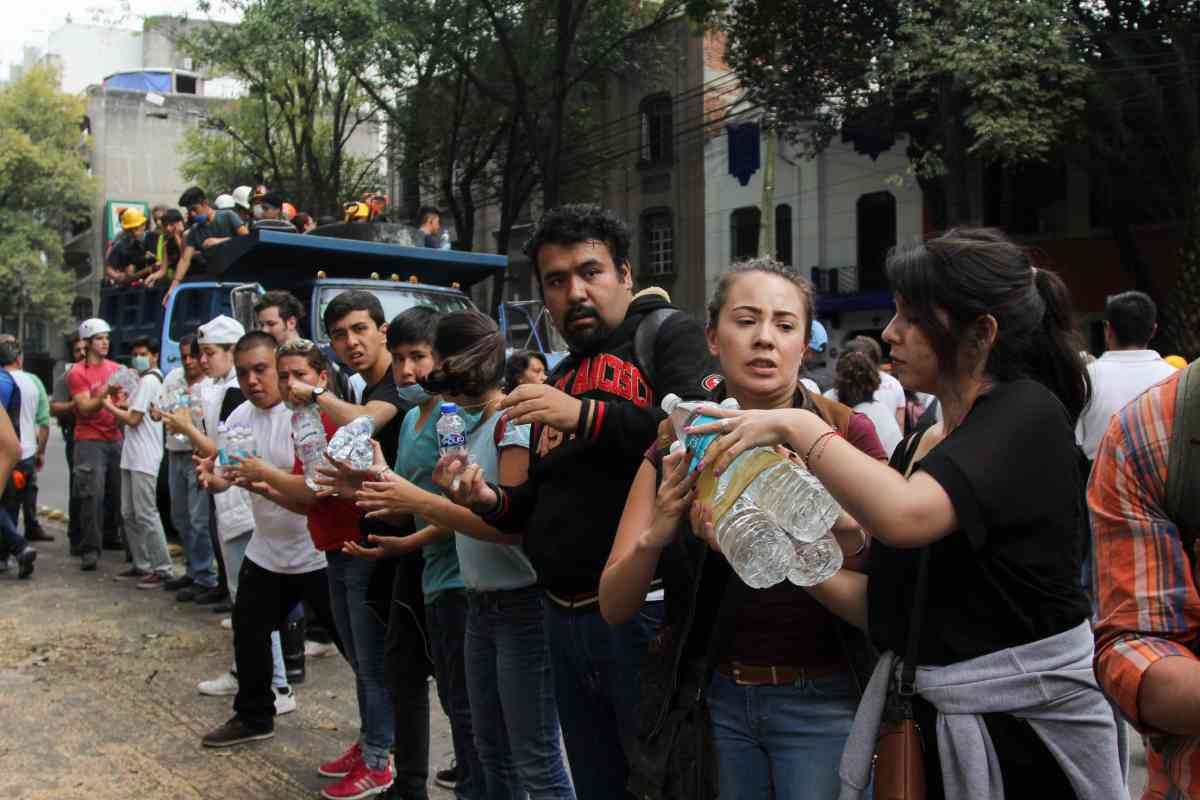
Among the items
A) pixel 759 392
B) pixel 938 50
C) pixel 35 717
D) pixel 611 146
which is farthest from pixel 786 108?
pixel 759 392

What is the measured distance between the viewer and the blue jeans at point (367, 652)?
181 inches

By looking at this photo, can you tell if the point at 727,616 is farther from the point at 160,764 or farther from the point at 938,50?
the point at 938,50

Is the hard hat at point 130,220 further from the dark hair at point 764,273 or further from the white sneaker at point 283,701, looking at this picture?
the dark hair at point 764,273

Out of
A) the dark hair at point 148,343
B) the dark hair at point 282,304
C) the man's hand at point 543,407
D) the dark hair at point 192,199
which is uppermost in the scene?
the dark hair at point 192,199

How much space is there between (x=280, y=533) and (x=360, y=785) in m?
1.18

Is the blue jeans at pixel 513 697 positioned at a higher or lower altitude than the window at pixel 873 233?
lower

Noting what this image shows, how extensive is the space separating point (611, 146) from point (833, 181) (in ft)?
23.4

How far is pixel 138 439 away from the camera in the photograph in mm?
9516

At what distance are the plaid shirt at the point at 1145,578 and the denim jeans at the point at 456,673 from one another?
2561 mm

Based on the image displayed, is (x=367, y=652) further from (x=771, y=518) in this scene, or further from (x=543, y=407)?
(x=771, y=518)

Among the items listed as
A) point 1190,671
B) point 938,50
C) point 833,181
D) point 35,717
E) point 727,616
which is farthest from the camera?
point 833,181

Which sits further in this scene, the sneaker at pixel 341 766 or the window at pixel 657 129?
the window at pixel 657 129

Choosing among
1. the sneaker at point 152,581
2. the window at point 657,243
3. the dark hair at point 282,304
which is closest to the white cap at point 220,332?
the dark hair at point 282,304

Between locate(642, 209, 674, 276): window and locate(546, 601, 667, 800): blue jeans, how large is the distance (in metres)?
29.6
